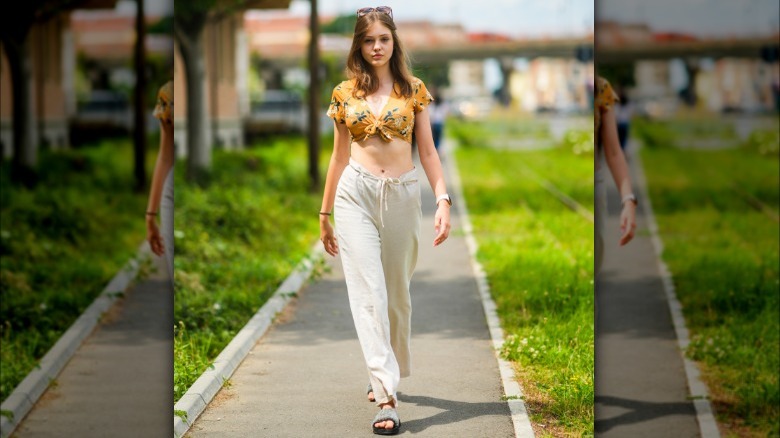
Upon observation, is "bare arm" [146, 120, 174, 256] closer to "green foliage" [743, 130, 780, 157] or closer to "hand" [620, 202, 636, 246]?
"hand" [620, 202, 636, 246]

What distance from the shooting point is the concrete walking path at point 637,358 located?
7.36 metres

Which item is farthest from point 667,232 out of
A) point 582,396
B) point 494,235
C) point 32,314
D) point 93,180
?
point 582,396

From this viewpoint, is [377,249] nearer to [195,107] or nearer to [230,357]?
[230,357]

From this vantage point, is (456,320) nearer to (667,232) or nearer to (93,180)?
(667,232)

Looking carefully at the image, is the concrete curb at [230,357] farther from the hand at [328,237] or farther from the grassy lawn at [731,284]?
the grassy lawn at [731,284]

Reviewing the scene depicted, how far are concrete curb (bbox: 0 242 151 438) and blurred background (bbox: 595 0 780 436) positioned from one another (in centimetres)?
354

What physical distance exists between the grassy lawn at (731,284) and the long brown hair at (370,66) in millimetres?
Result: 2653

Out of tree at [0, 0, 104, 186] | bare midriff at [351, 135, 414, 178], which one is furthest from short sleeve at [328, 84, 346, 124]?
tree at [0, 0, 104, 186]

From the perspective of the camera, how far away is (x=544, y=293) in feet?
30.5

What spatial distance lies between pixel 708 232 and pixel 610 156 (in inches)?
479

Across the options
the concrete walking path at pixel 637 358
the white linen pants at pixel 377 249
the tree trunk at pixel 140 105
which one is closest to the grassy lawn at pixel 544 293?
the concrete walking path at pixel 637 358

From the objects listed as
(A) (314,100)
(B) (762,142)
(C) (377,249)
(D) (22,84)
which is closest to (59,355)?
(C) (377,249)

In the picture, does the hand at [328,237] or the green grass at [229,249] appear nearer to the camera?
the hand at [328,237]

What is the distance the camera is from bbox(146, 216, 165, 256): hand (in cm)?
623
